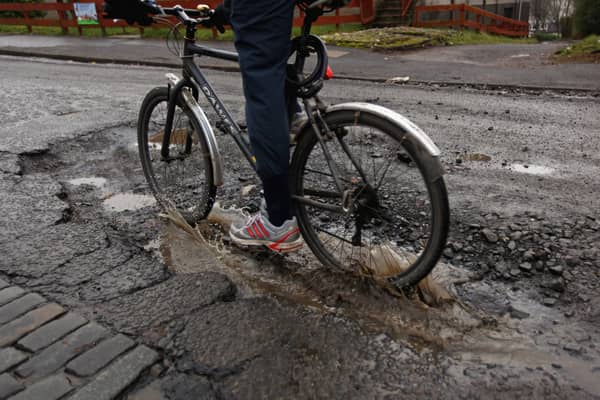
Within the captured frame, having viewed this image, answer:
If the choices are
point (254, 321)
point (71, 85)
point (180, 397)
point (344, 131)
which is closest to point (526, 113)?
point (344, 131)

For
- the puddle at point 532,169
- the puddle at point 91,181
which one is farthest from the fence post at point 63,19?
the puddle at point 532,169

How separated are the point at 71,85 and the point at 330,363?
27.1 ft

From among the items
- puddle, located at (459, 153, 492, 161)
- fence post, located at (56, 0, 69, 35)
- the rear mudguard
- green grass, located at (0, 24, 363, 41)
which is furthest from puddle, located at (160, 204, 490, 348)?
fence post, located at (56, 0, 69, 35)

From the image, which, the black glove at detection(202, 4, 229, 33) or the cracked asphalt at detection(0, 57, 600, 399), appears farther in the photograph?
the black glove at detection(202, 4, 229, 33)

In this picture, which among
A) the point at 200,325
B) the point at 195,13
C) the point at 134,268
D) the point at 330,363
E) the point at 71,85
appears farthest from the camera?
the point at 71,85

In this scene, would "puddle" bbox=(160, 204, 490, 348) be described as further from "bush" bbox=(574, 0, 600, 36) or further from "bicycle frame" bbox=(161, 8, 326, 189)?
"bush" bbox=(574, 0, 600, 36)

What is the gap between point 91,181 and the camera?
4301mm

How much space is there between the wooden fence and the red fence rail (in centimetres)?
246

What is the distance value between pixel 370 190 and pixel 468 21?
20.7m

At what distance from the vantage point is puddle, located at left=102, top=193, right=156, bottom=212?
3809 millimetres

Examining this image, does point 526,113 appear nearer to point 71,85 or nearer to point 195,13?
point 195,13

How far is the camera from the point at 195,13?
3156 millimetres

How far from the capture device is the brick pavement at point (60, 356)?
197 centimetres

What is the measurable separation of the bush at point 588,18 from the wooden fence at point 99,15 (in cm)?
815
